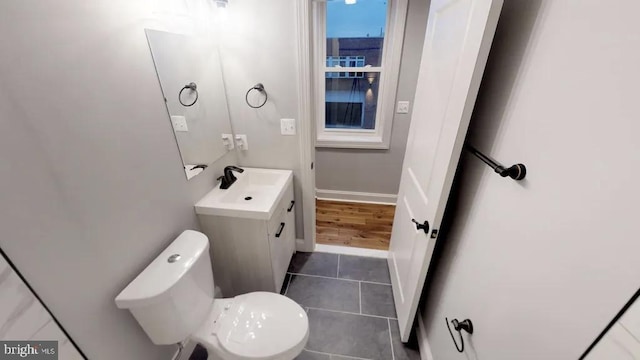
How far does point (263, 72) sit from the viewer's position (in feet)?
5.06

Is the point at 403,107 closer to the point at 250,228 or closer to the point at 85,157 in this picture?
the point at 250,228

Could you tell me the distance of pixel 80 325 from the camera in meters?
0.78

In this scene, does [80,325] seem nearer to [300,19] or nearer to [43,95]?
[43,95]

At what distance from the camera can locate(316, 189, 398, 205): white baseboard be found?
288 centimetres

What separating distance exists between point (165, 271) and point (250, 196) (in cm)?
69

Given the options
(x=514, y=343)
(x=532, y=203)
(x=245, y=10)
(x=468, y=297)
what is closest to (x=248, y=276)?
(x=468, y=297)

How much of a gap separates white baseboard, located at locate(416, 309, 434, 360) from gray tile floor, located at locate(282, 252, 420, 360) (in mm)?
49

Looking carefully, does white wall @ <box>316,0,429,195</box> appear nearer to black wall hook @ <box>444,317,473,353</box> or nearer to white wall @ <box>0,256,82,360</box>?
black wall hook @ <box>444,317,473,353</box>

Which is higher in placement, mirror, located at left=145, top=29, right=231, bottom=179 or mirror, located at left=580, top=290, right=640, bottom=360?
mirror, located at left=145, top=29, right=231, bottom=179

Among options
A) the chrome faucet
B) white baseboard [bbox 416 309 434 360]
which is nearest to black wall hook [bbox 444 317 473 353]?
white baseboard [bbox 416 309 434 360]

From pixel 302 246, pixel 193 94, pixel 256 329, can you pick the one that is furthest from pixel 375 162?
pixel 256 329

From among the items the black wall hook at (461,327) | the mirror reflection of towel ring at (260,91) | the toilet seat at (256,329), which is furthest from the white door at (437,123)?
the mirror reflection of towel ring at (260,91)

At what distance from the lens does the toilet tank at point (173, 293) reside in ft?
2.92

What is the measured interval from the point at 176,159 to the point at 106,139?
37 centimetres
